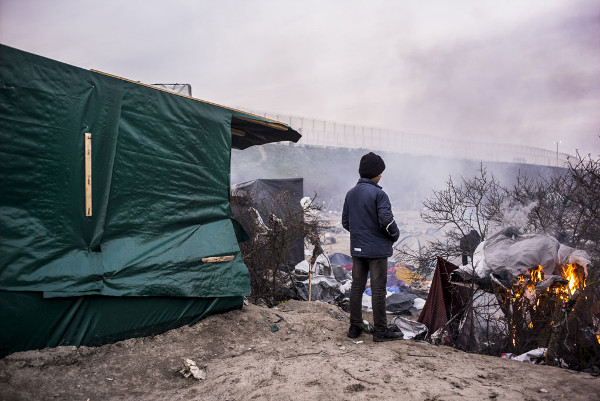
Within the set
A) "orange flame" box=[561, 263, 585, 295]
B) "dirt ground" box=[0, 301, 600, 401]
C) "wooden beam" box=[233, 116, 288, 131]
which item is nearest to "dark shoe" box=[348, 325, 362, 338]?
"dirt ground" box=[0, 301, 600, 401]

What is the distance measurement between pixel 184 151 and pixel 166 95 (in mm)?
648

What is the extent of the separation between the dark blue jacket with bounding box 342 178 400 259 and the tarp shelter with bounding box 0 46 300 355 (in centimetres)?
145

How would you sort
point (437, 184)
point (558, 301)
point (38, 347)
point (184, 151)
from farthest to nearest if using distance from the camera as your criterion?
point (437, 184) < point (184, 151) < point (558, 301) < point (38, 347)

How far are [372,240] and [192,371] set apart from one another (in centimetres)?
228

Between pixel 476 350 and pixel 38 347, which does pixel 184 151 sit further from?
pixel 476 350

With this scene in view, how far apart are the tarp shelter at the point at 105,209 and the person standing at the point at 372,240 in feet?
4.50

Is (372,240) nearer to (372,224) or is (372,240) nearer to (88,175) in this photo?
(372,224)

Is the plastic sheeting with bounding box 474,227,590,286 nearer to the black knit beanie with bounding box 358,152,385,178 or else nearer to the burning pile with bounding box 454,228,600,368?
the burning pile with bounding box 454,228,600,368

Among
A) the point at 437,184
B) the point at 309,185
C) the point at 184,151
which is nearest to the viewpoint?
the point at 184,151

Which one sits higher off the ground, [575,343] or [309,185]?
[309,185]

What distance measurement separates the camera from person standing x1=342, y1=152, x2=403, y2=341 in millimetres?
4238

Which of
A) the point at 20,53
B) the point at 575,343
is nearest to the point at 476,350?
the point at 575,343

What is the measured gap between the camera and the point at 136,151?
13.0 feet

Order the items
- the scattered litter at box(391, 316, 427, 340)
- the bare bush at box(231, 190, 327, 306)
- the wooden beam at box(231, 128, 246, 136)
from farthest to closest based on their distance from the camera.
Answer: the bare bush at box(231, 190, 327, 306), the wooden beam at box(231, 128, 246, 136), the scattered litter at box(391, 316, 427, 340)
